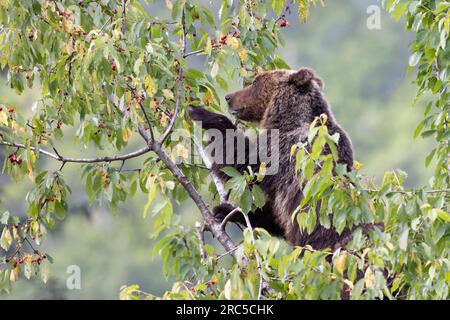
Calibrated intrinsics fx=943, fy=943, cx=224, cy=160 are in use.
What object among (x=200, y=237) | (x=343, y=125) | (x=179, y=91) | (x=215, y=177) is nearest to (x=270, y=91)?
(x=215, y=177)

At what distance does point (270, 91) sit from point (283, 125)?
1.33 feet

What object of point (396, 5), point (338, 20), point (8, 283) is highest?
point (338, 20)

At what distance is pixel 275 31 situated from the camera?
590 centimetres

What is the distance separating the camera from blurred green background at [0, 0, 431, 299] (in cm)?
2928

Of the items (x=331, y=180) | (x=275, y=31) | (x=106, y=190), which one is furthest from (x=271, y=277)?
(x=275, y=31)

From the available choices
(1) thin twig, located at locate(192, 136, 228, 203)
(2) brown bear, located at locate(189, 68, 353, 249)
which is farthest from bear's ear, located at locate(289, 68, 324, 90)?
(1) thin twig, located at locate(192, 136, 228, 203)

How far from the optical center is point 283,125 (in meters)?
6.45

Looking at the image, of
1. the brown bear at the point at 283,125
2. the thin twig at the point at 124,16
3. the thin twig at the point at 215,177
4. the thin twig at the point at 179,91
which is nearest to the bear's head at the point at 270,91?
the brown bear at the point at 283,125

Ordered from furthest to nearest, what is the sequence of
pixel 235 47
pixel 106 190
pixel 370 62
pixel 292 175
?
1. pixel 370 62
2. pixel 292 175
3. pixel 106 190
4. pixel 235 47

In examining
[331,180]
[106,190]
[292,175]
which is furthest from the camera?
[292,175]

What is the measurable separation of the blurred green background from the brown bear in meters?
13.7

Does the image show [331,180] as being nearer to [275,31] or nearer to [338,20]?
[275,31]

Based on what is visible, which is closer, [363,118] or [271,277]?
[271,277]

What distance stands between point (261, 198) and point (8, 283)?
1606 mm
